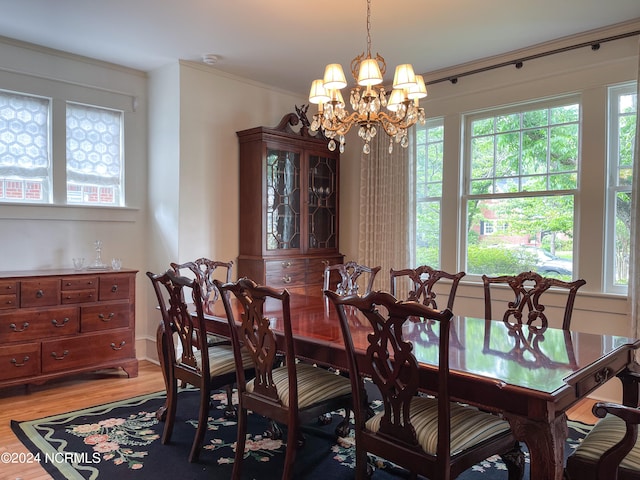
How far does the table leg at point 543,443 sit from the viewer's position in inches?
56.6

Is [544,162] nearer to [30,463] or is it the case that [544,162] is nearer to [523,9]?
[523,9]

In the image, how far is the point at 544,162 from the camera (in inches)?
150

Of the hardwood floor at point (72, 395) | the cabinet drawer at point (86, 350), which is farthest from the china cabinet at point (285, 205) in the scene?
the hardwood floor at point (72, 395)

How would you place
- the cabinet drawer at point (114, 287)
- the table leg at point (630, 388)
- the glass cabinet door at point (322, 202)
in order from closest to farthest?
the table leg at point (630, 388) → the cabinet drawer at point (114, 287) → the glass cabinet door at point (322, 202)

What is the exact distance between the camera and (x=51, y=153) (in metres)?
3.92

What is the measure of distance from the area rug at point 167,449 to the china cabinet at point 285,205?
1.60 meters

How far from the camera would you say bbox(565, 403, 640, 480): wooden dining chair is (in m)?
1.33

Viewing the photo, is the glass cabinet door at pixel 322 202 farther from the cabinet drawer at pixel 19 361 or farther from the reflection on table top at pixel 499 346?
the cabinet drawer at pixel 19 361

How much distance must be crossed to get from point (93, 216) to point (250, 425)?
7.82ft

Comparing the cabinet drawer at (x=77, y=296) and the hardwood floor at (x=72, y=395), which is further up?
the cabinet drawer at (x=77, y=296)

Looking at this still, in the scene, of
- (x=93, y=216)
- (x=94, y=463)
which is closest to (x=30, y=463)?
(x=94, y=463)

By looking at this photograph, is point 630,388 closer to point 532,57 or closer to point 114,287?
point 532,57

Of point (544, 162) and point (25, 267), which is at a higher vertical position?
point (544, 162)

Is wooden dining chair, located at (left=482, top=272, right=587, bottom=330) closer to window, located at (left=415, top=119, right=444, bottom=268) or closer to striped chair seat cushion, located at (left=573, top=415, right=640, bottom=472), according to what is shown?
striped chair seat cushion, located at (left=573, top=415, right=640, bottom=472)
